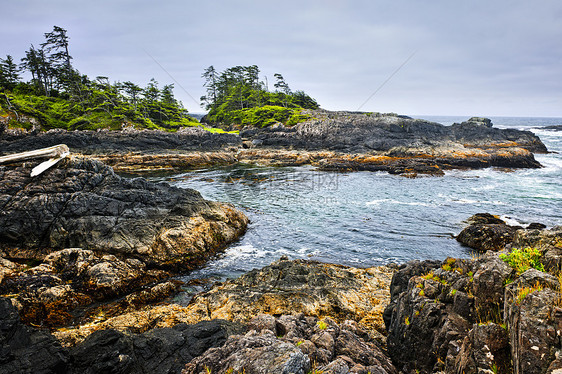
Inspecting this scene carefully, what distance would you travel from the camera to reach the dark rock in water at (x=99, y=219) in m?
14.9

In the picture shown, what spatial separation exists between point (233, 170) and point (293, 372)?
4453cm

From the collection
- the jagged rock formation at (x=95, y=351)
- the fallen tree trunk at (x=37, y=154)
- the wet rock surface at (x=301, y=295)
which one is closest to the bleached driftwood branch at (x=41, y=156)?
the fallen tree trunk at (x=37, y=154)

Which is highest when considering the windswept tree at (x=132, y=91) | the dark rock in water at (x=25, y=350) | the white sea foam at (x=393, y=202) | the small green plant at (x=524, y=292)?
the windswept tree at (x=132, y=91)

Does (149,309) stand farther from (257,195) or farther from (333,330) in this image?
(257,195)

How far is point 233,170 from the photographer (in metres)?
48.5

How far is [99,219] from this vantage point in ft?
53.1

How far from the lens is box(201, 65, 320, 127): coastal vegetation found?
78.3 m

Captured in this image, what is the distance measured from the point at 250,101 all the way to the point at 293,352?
10005cm

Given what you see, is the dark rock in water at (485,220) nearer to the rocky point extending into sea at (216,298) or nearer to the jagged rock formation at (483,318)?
the rocky point extending into sea at (216,298)

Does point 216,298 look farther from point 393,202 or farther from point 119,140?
point 119,140

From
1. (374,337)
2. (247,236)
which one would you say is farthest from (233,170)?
(374,337)

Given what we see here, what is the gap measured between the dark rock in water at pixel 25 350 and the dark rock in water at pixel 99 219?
26.6 ft

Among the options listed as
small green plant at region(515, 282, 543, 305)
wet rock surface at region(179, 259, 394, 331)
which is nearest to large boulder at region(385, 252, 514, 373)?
small green plant at region(515, 282, 543, 305)

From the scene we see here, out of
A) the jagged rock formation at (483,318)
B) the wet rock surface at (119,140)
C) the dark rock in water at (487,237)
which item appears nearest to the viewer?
the jagged rock formation at (483,318)
